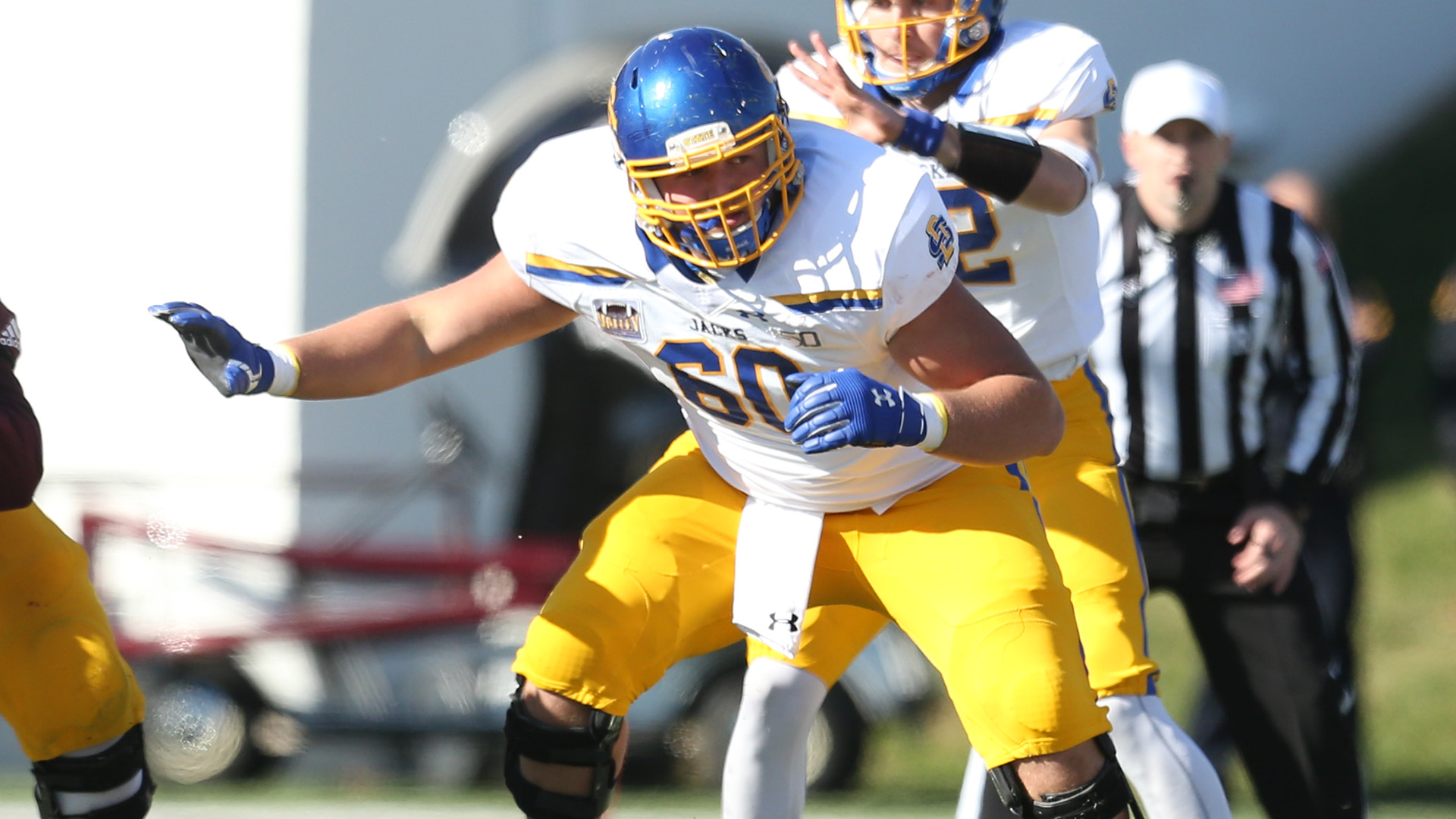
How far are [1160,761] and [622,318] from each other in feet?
4.07

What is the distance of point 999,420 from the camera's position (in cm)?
250

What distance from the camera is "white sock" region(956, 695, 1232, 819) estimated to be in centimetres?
301

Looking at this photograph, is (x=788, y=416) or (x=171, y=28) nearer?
(x=788, y=416)

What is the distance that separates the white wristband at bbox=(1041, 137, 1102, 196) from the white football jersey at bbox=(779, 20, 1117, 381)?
4 cm

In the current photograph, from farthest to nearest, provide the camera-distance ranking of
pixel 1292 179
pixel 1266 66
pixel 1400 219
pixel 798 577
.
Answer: pixel 1400 219 → pixel 1266 66 → pixel 1292 179 → pixel 798 577

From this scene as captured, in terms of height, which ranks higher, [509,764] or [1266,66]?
[1266,66]

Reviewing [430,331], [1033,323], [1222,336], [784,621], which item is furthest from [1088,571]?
[430,331]

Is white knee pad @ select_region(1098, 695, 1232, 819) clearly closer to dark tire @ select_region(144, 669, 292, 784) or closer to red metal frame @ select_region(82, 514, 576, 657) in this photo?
red metal frame @ select_region(82, 514, 576, 657)

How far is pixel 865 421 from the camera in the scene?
7.64ft

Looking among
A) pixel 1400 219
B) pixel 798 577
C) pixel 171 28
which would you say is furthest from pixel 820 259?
pixel 1400 219

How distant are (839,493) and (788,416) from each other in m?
0.49

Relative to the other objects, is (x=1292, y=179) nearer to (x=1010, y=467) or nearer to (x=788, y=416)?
(x=1010, y=467)

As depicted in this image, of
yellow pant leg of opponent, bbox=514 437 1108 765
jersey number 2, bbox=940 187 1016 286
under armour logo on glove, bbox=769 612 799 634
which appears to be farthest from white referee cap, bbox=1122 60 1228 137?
under armour logo on glove, bbox=769 612 799 634

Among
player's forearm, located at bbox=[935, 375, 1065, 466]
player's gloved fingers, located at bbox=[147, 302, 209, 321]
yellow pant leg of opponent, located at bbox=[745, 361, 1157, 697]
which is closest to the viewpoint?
player's forearm, located at bbox=[935, 375, 1065, 466]
